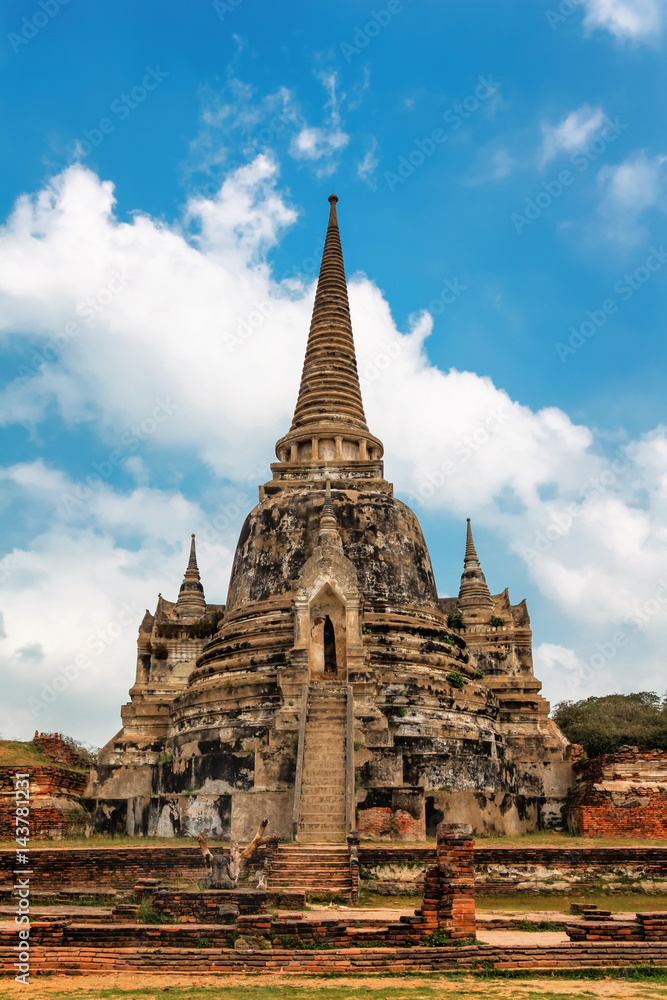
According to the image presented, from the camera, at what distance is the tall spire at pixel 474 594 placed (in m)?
28.1

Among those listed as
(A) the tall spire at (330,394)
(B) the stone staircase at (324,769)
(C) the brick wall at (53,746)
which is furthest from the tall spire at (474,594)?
(C) the brick wall at (53,746)

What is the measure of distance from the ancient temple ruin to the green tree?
424cm

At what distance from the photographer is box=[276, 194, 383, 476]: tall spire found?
88.8 feet

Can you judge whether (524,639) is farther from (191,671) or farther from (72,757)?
(72,757)

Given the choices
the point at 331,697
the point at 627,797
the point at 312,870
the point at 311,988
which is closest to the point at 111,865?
the point at 312,870

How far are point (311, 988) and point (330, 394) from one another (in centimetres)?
2180

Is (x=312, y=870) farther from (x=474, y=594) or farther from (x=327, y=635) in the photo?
(x=474, y=594)

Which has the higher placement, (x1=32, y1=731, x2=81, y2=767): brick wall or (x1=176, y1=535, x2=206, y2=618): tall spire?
(x1=176, y1=535, x2=206, y2=618): tall spire

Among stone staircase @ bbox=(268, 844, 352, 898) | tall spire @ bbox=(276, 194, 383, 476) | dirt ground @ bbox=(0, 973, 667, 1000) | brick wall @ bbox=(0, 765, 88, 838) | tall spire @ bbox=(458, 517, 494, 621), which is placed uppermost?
tall spire @ bbox=(276, 194, 383, 476)

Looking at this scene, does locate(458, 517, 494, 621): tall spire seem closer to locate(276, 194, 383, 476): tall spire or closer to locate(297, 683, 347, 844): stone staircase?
locate(276, 194, 383, 476): tall spire

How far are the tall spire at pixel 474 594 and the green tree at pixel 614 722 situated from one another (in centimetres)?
558

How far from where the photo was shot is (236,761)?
740 inches

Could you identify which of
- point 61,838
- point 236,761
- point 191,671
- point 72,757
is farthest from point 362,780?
point 72,757

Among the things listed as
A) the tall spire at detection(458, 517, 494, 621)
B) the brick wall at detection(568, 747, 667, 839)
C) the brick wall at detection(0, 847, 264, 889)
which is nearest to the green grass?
the brick wall at detection(0, 847, 264, 889)
